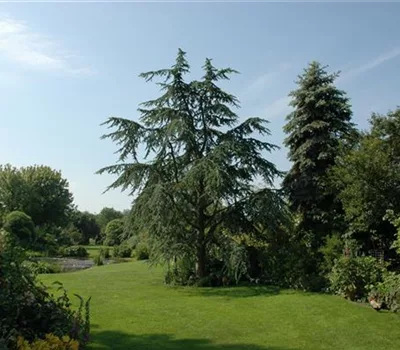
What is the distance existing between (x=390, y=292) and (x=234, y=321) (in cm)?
378

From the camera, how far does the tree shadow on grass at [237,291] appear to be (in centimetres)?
1295

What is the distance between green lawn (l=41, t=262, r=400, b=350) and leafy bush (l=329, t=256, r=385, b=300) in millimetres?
410

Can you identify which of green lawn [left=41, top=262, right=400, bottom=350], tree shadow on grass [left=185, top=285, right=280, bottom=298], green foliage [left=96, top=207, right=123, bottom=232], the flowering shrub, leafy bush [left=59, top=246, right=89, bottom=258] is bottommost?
green lawn [left=41, top=262, right=400, bottom=350]

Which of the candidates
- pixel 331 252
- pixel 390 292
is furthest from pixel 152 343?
pixel 331 252

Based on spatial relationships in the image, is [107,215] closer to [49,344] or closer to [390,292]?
[390,292]

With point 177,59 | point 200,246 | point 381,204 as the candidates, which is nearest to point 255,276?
point 200,246

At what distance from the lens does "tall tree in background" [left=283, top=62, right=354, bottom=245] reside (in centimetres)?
1577

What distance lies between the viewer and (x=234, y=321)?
9.55 m

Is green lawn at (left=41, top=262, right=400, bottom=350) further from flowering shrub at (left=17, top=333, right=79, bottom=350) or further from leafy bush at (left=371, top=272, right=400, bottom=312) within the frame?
flowering shrub at (left=17, top=333, right=79, bottom=350)

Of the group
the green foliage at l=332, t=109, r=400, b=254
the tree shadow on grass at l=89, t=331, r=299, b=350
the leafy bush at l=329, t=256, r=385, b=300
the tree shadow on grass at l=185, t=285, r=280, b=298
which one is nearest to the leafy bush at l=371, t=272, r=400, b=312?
the leafy bush at l=329, t=256, r=385, b=300

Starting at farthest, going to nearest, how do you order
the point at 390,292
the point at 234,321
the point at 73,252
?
the point at 73,252, the point at 390,292, the point at 234,321

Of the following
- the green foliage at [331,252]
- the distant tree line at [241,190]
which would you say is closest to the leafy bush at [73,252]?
the distant tree line at [241,190]

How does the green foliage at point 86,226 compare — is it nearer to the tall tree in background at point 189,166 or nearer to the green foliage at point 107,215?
the green foliage at point 107,215

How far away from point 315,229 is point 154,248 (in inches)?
230
